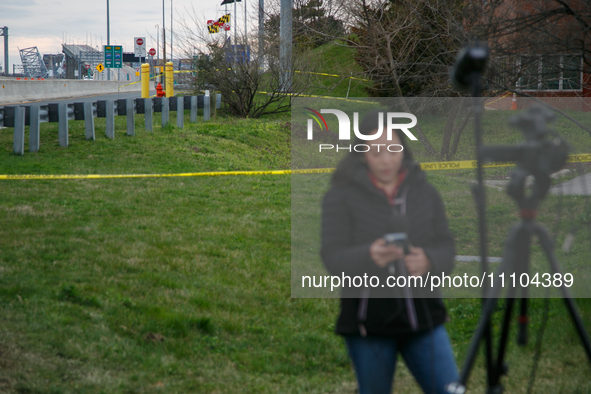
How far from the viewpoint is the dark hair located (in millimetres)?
2143

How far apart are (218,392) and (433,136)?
785cm

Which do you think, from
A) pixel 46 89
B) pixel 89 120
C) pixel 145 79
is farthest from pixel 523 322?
pixel 46 89

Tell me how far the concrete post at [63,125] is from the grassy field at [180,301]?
11.2 ft

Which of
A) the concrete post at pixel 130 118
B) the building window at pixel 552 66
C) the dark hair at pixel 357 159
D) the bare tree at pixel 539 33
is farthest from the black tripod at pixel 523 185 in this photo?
the concrete post at pixel 130 118

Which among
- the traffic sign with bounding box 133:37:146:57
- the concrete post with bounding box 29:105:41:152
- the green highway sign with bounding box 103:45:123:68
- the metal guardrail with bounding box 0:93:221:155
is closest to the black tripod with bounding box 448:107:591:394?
the metal guardrail with bounding box 0:93:221:155

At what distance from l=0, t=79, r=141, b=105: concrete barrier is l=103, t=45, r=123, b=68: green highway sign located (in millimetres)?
6994

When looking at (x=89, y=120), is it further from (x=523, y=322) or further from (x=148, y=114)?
(x=523, y=322)

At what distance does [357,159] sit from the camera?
216 cm

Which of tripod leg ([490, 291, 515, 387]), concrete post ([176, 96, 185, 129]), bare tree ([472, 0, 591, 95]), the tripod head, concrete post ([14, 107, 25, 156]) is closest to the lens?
the tripod head

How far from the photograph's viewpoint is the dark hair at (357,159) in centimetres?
214

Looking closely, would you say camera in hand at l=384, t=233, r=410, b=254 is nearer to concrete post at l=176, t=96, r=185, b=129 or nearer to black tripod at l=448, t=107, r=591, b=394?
black tripod at l=448, t=107, r=591, b=394

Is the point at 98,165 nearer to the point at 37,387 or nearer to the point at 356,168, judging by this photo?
the point at 37,387

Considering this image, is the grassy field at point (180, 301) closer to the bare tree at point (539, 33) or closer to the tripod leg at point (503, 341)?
the tripod leg at point (503, 341)

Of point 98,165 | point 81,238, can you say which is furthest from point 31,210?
point 98,165
